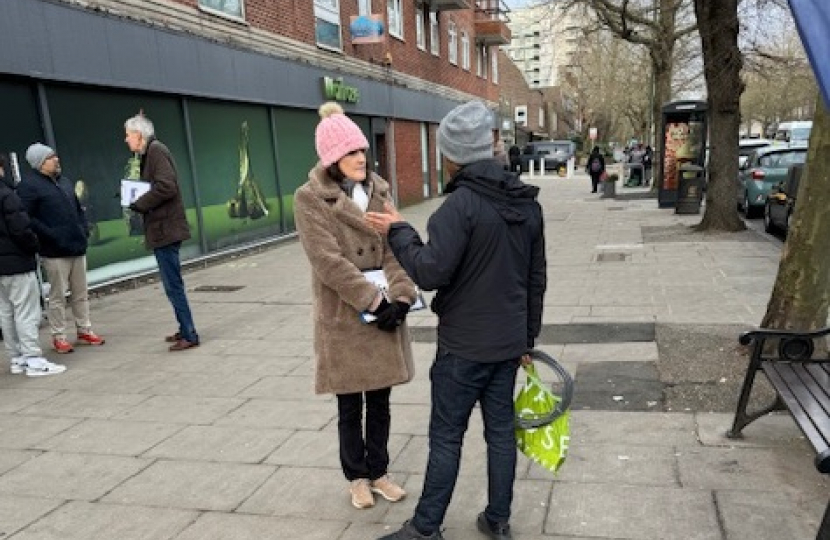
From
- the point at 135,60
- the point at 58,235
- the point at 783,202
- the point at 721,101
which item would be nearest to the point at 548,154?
the point at 721,101

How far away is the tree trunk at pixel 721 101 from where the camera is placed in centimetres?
1089

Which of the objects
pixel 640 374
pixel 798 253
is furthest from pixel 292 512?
pixel 798 253

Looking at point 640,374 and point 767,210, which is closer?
point 640,374

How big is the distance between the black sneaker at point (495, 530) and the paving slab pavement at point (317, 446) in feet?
0.28

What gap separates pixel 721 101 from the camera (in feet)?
37.6

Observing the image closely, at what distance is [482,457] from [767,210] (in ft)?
34.3

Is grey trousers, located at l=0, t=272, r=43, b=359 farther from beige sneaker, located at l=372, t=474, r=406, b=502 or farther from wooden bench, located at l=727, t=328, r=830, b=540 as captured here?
wooden bench, located at l=727, t=328, r=830, b=540

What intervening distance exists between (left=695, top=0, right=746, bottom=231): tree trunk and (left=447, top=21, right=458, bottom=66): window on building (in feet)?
46.2

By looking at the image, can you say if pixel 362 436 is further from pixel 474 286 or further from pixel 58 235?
pixel 58 235

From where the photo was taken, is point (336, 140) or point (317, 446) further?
point (317, 446)

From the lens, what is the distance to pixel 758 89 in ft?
181

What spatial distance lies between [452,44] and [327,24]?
11269 mm

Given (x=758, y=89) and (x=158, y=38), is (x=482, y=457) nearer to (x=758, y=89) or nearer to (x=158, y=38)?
(x=158, y=38)

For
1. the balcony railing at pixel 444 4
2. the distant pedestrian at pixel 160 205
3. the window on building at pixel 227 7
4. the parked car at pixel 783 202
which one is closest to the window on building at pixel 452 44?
the balcony railing at pixel 444 4
